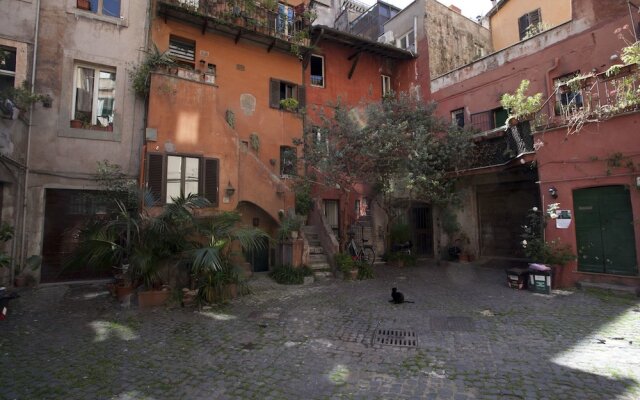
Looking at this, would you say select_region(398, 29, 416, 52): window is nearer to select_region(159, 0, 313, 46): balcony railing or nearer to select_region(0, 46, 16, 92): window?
select_region(159, 0, 313, 46): balcony railing

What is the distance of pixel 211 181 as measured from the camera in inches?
405

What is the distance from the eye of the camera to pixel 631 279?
8578mm

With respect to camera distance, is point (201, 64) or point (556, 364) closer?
point (556, 364)

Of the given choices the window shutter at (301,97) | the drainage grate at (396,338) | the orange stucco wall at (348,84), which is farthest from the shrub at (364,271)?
the window shutter at (301,97)

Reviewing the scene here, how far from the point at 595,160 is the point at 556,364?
22.9ft

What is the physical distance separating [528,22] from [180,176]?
17100mm

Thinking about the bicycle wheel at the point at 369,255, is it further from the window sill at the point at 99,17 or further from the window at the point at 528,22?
the window at the point at 528,22

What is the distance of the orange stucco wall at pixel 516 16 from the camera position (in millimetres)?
14984

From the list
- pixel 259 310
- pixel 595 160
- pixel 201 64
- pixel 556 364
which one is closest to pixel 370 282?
pixel 259 310

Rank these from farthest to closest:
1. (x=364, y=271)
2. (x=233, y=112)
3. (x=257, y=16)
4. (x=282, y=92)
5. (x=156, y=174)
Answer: (x=282, y=92) < (x=257, y=16) < (x=233, y=112) < (x=364, y=271) < (x=156, y=174)

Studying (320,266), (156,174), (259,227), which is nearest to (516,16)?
(320,266)

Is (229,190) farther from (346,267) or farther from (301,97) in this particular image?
(301,97)

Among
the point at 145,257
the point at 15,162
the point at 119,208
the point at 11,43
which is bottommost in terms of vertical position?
the point at 145,257

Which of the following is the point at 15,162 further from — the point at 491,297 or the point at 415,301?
the point at 491,297
